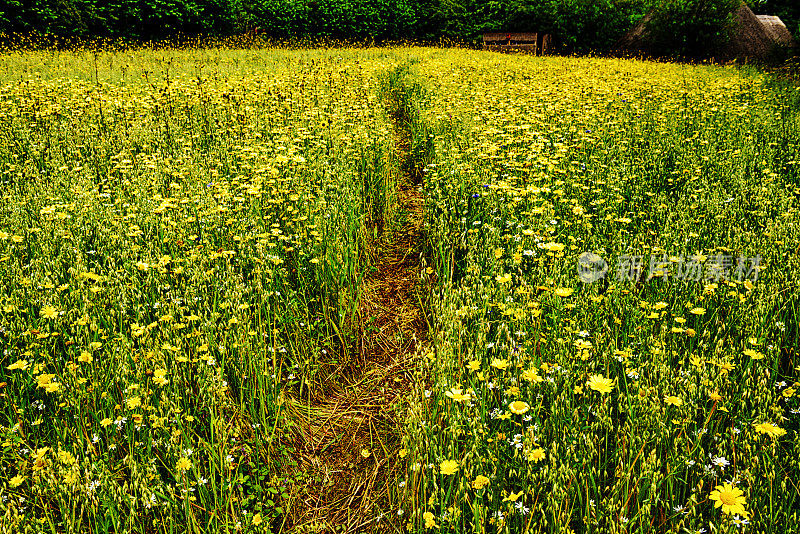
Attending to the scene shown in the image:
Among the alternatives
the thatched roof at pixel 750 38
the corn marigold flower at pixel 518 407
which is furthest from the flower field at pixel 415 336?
the thatched roof at pixel 750 38

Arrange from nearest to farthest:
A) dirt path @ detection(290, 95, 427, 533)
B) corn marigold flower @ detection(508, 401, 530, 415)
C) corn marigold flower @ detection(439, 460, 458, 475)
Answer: corn marigold flower @ detection(439, 460, 458, 475) → corn marigold flower @ detection(508, 401, 530, 415) → dirt path @ detection(290, 95, 427, 533)

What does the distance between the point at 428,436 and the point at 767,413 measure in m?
1.29

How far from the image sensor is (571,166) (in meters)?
4.91

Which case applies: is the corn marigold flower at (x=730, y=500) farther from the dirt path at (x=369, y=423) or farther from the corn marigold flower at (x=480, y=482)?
the dirt path at (x=369, y=423)

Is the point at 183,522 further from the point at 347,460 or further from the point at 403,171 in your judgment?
the point at 403,171

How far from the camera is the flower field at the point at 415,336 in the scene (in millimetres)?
1771

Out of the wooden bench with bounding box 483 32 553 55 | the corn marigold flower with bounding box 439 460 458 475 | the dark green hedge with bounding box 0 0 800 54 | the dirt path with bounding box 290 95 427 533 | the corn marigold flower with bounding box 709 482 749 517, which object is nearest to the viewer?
the corn marigold flower with bounding box 709 482 749 517

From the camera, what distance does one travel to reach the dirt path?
2.10m

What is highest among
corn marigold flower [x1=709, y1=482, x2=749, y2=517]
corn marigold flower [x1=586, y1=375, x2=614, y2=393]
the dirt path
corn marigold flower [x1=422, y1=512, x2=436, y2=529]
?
corn marigold flower [x1=586, y1=375, x2=614, y2=393]

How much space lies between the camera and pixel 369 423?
2598mm

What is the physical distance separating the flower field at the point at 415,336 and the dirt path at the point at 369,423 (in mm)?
23

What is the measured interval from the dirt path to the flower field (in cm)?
2

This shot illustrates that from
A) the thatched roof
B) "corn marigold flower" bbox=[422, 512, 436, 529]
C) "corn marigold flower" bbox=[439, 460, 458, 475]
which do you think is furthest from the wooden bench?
"corn marigold flower" bbox=[422, 512, 436, 529]

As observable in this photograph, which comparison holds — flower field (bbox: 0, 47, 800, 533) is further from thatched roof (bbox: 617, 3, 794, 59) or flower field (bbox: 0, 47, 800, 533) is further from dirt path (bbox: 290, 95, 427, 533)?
thatched roof (bbox: 617, 3, 794, 59)
